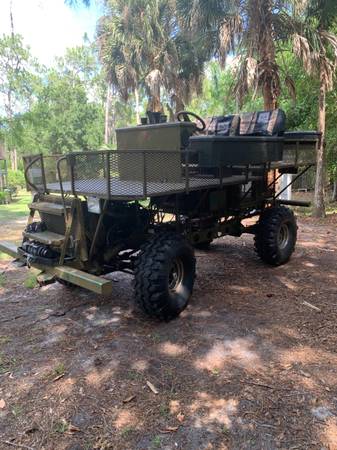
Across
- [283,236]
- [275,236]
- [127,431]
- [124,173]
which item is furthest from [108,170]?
[283,236]

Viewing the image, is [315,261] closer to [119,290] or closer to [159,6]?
[119,290]

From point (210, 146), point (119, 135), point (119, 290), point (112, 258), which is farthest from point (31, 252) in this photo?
point (210, 146)

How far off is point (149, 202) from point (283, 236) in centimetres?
251

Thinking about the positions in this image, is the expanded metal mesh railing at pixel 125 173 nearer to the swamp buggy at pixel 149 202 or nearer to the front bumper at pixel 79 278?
the swamp buggy at pixel 149 202

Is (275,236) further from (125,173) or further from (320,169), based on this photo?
(320,169)

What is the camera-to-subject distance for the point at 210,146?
406cm

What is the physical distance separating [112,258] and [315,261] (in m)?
3.32

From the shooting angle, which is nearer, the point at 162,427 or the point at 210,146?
the point at 162,427

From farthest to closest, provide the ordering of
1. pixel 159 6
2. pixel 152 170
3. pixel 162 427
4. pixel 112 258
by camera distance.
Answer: pixel 159 6
pixel 112 258
pixel 152 170
pixel 162 427

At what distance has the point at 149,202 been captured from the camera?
14.7 ft

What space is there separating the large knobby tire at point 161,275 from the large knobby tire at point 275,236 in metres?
1.85

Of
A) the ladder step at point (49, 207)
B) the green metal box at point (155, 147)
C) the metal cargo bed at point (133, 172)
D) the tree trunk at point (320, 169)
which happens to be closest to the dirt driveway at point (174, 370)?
the ladder step at point (49, 207)

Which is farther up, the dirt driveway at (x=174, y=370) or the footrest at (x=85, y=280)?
the footrest at (x=85, y=280)

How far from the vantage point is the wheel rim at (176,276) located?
4.19 metres
